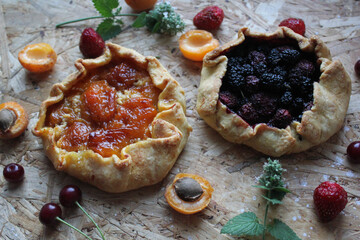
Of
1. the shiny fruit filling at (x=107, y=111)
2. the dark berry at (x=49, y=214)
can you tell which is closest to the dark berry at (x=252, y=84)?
the shiny fruit filling at (x=107, y=111)

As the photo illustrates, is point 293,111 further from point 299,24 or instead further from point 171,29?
point 171,29

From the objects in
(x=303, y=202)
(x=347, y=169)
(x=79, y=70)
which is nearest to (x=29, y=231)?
(x=79, y=70)

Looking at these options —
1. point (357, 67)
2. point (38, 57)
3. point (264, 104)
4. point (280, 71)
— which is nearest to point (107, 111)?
point (38, 57)

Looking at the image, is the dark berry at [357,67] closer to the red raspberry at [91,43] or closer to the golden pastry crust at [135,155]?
the golden pastry crust at [135,155]

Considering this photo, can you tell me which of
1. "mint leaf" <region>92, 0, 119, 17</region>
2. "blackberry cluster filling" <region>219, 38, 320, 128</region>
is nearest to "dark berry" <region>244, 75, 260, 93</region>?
"blackberry cluster filling" <region>219, 38, 320, 128</region>

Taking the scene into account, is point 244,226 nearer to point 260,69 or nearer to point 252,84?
point 252,84

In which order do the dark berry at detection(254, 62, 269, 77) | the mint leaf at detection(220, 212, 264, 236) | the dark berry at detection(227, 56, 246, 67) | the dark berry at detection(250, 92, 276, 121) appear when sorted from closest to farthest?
the mint leaf at detection(220, 212, 264, 236) < the dark berry at detection(250, 92, 276, 121) < the dark berry at detection(254, 62, 269, 77) < the dark berry at detection(227, 56, 246, 67)

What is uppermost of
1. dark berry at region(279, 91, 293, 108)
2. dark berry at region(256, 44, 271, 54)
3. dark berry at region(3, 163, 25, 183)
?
dark berry at region(256, 44, 271, 54)

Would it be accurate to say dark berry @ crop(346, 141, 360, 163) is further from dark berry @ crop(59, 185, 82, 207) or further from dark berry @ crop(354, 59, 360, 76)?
dark berry @ crop(59, 185, 82, 207)
